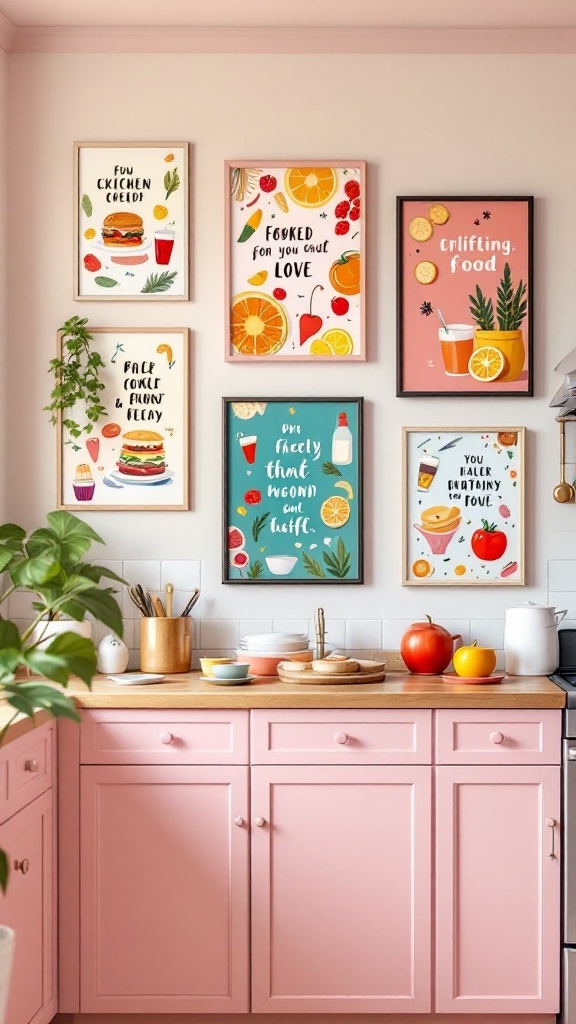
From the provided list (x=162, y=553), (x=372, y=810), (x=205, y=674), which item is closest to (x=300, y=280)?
(x=162, y=553)

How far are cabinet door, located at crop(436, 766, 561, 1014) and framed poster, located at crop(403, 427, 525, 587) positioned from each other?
0.72 m

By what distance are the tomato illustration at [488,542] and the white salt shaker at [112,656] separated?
116 centimetres

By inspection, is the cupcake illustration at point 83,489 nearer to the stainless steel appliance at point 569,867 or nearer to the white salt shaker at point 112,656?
the white salt shaker at point 112,656

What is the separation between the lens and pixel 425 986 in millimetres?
2709

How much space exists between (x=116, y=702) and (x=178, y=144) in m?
1.78

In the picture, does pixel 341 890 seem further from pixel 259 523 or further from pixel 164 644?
pixel 259 523

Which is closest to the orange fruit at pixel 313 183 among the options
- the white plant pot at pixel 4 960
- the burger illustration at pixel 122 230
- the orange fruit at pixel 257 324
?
the orange fruit at pixel 257 324

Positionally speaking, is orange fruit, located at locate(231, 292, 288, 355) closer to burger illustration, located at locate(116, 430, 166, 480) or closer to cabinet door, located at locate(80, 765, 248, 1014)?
burger illustration, located at locate(116, 430, 166, 480)

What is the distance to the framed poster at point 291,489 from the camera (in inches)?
127

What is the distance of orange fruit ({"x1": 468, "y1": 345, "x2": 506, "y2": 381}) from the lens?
320 centimetres

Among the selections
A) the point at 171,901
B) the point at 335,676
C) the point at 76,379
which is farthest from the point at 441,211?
the point at 171,901

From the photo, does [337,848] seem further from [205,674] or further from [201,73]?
[201,73]

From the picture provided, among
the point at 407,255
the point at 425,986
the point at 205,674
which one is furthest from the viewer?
the point at 407,255

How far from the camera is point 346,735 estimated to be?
2.72 meters
